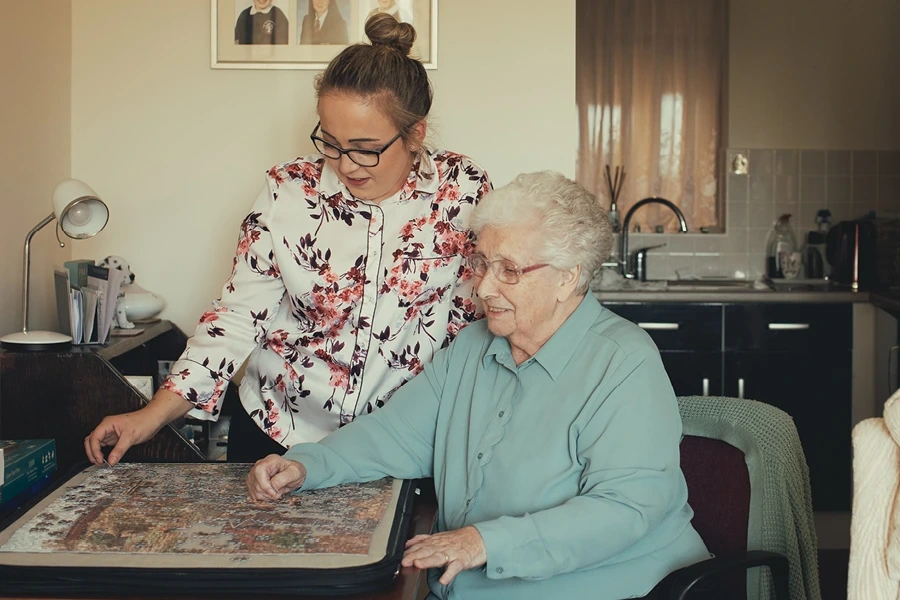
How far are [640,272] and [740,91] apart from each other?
1.04 meters

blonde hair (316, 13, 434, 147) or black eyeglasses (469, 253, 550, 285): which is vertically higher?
blonde hair (316, 13, 434, 147)

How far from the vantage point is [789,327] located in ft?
12.7

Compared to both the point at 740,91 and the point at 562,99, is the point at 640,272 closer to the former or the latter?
the point at 740,91

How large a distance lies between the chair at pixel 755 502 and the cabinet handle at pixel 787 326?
2.20 meters

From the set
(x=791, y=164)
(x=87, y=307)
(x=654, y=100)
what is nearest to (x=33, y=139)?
(x=87, y=307)

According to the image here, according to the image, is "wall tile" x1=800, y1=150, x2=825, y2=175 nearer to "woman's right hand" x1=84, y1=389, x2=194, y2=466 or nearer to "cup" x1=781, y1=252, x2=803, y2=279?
"cup" x1=781, y1=252, x2=803, y2=279

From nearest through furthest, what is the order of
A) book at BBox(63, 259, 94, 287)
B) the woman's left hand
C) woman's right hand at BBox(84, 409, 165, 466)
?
the woman's left hand → woman's right hand at BBox(84, 409, 165, 466) → book at BBox(63, 259, 94, 287)

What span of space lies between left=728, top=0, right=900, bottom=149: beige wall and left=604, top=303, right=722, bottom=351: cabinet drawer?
117 centimetres

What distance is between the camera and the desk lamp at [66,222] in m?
2.03

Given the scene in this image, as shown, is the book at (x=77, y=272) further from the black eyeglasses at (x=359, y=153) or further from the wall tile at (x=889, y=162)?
the wall tile at (x=889, y=162)

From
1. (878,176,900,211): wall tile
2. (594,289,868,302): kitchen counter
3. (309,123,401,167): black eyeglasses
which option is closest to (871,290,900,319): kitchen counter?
(594,289,868,302): kitchen counter

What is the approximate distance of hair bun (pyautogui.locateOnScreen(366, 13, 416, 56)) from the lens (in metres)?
1.79

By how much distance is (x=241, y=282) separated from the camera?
187 cm

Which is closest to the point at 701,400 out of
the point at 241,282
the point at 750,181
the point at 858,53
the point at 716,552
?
the point at 716,552
